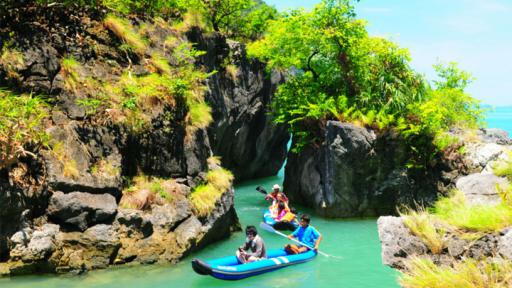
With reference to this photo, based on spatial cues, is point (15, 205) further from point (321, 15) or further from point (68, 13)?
point (321, 15)

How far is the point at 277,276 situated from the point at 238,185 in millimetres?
15579

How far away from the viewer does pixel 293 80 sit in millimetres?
21984

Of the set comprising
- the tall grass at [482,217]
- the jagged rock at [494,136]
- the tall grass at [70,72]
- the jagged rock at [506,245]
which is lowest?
the jagged rock at [506,245]

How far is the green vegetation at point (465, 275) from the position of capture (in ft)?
18.8

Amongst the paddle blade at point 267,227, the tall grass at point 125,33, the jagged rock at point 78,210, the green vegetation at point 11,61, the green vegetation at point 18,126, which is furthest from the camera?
the paddle blade at point 267,227

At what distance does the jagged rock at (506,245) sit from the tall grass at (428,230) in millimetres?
917

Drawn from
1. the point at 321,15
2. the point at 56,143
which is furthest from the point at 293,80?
the point at 56,143

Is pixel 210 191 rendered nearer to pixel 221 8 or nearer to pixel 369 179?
pixel 369 179

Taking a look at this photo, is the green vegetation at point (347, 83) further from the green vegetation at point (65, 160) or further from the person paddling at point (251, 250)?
the green vegetation at point (65, 160)

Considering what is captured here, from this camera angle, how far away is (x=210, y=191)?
14656mm

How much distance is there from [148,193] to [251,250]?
345cm

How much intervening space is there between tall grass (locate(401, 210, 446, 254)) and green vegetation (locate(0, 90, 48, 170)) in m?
9.30

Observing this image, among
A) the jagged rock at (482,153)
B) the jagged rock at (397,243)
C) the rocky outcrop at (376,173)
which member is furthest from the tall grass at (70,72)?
the jagged rock at (482,153)

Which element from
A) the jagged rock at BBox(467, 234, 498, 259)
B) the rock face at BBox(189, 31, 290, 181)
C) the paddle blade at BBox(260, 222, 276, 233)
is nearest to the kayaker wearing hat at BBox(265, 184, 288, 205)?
the paddle blade at BBox(260, 222, 276, 233)
